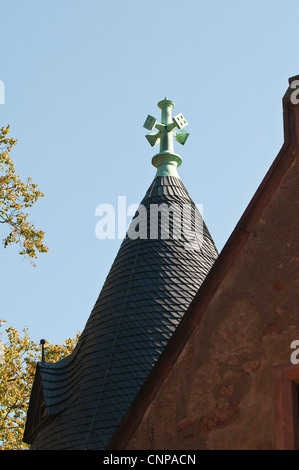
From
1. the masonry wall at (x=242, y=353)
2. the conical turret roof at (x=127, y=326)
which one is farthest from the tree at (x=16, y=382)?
the masonry wall at (x=242, y=353)

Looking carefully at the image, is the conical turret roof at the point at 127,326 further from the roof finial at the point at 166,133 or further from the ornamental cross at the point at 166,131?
the ornamental cross at the point at 166,131

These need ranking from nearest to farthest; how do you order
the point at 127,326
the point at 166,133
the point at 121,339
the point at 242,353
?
1. the point at 242,353
2. the point at 121,339
3. the point at 127,326
4. the point at 166,133

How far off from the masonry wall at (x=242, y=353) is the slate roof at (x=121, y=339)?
170 inches

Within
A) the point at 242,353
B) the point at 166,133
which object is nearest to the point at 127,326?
the point at 166,133

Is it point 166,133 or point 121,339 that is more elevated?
point 166,133

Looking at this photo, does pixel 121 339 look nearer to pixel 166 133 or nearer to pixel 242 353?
pixel 166 133

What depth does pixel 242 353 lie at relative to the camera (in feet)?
21.1

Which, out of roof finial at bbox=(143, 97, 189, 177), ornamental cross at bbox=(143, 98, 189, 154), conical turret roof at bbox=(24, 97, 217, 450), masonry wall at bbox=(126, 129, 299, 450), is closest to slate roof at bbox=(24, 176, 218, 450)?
conical turret roof at bbox=(24, 97, 217, 450)

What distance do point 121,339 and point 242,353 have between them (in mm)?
5728

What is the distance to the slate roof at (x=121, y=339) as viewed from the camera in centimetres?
1127

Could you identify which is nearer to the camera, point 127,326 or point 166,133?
point 127,326

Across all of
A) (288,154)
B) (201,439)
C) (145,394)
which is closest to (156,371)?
(145,394)

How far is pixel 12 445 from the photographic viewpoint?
710 inches

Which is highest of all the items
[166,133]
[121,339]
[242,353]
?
[166,133]
